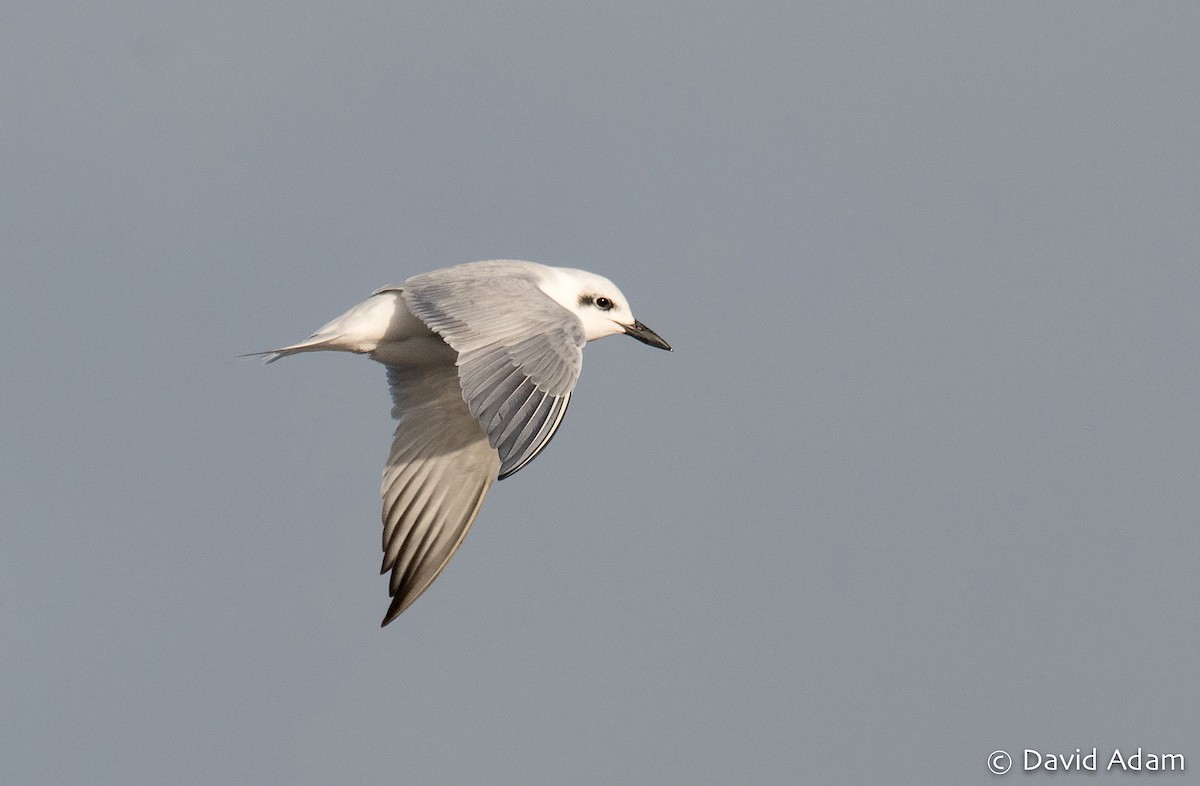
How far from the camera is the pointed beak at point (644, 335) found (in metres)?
12.5

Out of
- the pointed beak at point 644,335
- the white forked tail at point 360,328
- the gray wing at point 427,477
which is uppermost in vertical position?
the pointed beak at point 644,335

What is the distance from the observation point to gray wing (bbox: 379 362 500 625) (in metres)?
11.5

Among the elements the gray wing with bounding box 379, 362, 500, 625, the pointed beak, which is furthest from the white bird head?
the gray wing with bounding box 379, 362, 500, 625

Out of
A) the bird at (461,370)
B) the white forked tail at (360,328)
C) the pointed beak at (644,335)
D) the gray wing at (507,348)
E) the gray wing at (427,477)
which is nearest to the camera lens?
the gray wing at (507,348)

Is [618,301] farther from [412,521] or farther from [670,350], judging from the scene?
[412,521]

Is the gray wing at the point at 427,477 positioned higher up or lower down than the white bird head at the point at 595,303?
lower down

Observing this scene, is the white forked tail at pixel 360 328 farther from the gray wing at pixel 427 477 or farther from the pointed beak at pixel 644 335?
the pointed beak at pixel 644 335

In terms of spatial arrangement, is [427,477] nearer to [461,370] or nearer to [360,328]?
[360,328]

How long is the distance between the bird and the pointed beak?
0.01 metres

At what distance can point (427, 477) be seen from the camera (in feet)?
39.1

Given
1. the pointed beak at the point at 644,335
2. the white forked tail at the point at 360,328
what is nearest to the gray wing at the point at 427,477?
the white forked tail at the point at 360,328

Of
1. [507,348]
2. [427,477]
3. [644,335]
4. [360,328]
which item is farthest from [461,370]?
[644,335]

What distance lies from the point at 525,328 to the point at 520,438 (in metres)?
1.18

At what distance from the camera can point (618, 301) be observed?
40.7 feet
